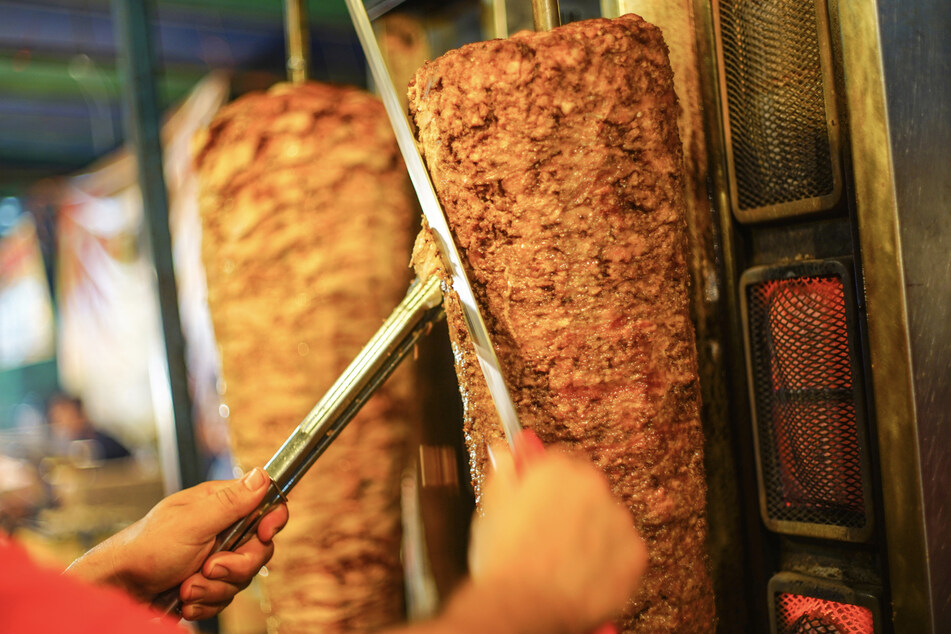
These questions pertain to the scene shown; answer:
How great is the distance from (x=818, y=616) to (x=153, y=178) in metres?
1.44

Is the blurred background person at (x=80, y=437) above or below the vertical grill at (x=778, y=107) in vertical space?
below

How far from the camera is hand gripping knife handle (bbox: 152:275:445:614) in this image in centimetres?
87

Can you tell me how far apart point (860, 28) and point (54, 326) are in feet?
19.0

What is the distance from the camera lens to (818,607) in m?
0.87

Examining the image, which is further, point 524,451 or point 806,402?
point 806,402

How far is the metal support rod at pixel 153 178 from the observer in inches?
61.1

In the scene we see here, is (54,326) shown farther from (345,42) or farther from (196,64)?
(345,42)

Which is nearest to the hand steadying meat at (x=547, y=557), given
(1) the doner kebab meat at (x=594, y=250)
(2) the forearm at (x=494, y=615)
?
(2) the forearm at (x=494, y=615)

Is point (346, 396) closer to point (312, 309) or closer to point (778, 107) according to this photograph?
point (312, 309)

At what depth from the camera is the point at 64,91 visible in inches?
150

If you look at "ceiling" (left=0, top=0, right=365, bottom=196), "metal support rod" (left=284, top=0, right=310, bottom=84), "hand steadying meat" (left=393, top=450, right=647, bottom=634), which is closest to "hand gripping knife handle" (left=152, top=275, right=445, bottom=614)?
"hand steadying meat" (left=393, top=450, right=647, bottom=634)

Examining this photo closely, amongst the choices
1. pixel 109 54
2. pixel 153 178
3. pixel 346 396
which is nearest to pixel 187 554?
pixel 346 396

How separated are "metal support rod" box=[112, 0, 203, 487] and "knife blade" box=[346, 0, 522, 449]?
3.08 ft

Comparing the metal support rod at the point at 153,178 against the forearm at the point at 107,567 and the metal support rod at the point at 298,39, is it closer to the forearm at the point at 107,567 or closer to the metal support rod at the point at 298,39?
the metal support rod at the point at 298,39
